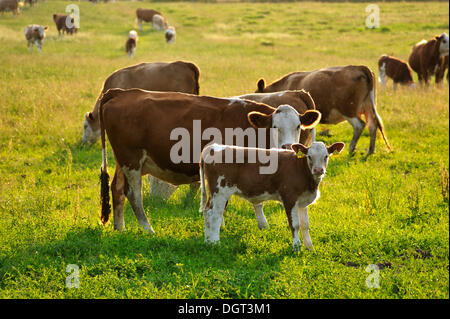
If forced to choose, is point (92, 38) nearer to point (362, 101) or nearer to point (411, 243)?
point (362, 101)

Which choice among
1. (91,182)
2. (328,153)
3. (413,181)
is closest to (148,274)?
(328,153)

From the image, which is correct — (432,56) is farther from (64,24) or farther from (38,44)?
(64,24)

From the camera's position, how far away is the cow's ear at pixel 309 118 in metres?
7.66

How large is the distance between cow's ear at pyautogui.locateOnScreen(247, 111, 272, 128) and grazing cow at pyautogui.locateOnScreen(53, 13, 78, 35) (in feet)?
102

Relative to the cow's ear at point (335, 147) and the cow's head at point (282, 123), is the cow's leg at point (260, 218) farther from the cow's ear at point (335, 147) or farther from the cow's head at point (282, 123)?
the cow's ear at point (335, 147)

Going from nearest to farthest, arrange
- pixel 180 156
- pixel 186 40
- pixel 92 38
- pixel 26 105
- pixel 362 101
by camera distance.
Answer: pixel 180 156 < pixel 362 101 < pixel 26 105 < pixel 92 38 < pixel 186 40

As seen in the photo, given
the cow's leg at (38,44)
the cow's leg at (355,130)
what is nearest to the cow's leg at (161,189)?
the cow's leg at (355,130)

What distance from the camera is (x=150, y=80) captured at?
12.8 metres

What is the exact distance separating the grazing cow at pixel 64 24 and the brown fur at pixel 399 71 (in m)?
22.4

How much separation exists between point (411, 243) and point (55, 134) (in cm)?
906

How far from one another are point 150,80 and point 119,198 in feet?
18.7

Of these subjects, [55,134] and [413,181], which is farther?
[55,134]

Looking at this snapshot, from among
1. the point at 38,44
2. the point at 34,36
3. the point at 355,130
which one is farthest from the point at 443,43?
the point at 34,36
